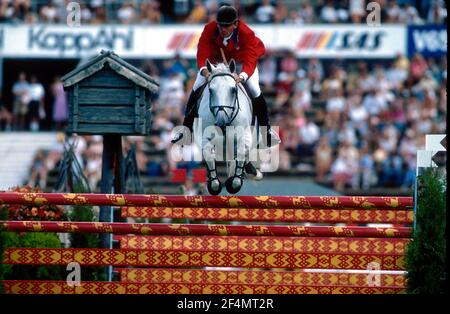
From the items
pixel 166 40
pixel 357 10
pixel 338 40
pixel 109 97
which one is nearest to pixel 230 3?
pixel 166 40

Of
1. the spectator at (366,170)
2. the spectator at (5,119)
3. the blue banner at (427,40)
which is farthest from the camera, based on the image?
the blue banner at (427,40)

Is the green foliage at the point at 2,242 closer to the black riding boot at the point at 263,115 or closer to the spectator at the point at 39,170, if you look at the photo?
the black riding boot at the point at 263,115

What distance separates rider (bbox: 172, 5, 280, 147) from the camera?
13977mm

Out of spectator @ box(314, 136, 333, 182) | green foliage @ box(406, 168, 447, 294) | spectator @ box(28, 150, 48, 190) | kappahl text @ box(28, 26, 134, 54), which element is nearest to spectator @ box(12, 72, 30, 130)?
kappahl text @ box(28, 26, 134, 54)

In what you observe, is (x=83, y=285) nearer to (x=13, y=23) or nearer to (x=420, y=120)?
(x=420, y=120)

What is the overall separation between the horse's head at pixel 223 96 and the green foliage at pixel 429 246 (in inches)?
83.2

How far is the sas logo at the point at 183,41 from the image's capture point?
3120cm

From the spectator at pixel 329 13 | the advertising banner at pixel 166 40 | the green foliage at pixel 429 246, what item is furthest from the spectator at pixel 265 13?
the green foliage at pixel 429 246

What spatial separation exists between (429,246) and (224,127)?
8.12 feet

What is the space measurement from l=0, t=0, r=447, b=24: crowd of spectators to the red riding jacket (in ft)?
56.0

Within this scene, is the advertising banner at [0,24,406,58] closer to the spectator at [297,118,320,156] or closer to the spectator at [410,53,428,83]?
the spectator at [410,53,428,83]

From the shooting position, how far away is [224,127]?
13.6 m
